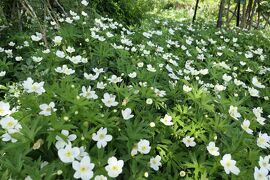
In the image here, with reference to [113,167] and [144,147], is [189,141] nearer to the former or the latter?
[144,147]

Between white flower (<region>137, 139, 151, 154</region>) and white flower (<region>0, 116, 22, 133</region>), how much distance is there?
2.28ft

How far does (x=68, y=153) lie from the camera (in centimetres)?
176

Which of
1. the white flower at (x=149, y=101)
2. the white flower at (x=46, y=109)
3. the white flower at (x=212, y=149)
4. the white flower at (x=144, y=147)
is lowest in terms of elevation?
the white flower at (x=212, y=149)

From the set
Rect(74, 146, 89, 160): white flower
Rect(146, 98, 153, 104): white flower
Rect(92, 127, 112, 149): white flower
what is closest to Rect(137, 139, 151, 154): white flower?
Rect(92, 127, 112, 149): white flower

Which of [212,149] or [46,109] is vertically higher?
[46,109]

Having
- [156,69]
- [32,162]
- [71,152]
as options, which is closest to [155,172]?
[71,152]

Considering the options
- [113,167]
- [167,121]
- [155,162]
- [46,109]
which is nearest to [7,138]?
[46,109]

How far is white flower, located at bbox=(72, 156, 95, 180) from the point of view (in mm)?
1670

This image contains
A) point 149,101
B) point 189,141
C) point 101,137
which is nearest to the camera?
point 101,137

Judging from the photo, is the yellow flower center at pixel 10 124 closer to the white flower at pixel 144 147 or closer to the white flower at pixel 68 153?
the white flower at pixel 68 153

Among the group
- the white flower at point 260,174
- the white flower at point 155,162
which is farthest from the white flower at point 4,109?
the white flower at point 260,174

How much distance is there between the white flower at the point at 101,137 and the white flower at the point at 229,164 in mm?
696

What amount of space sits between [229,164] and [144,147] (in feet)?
1.69

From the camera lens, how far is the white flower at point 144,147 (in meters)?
2.02
